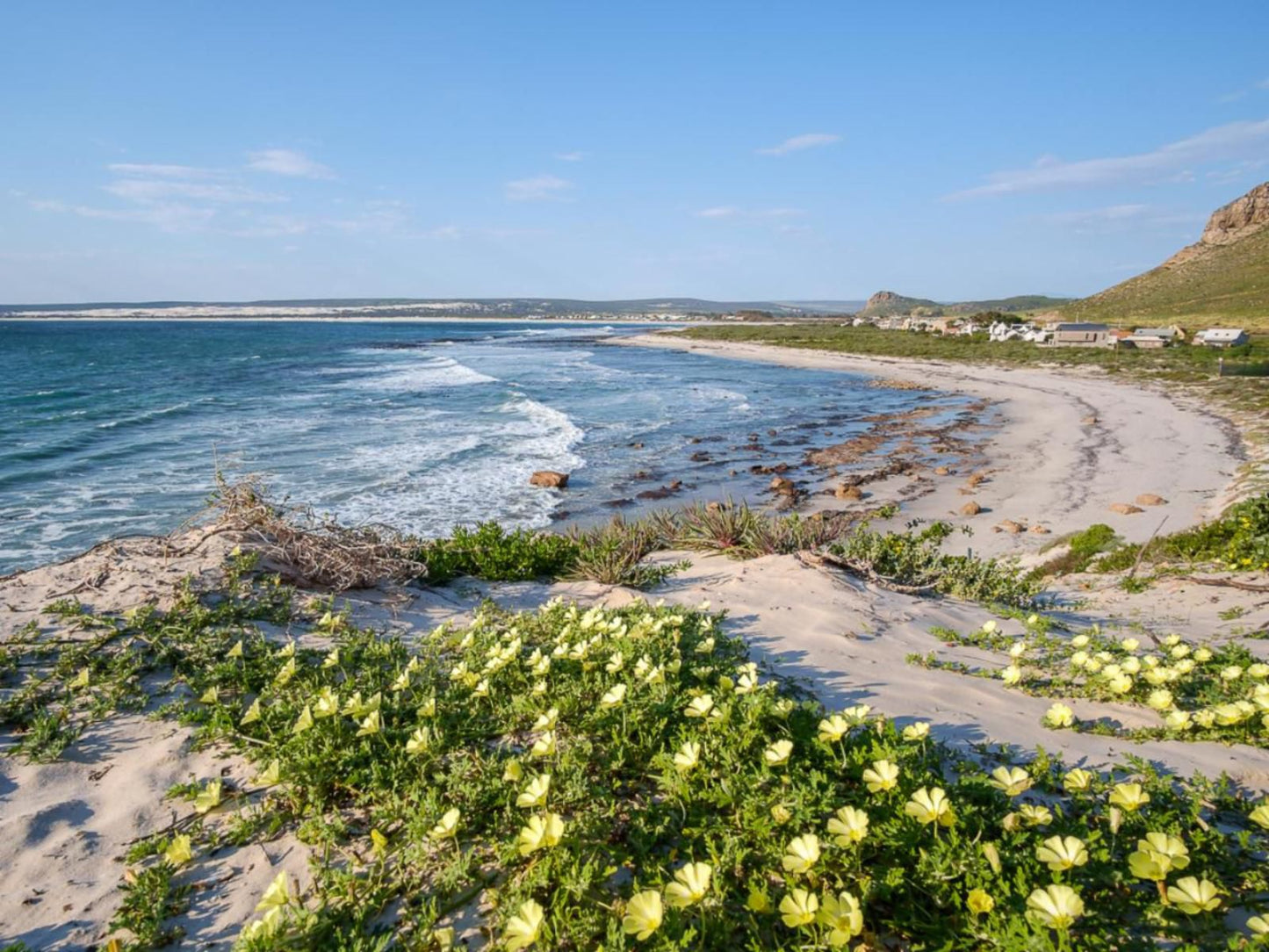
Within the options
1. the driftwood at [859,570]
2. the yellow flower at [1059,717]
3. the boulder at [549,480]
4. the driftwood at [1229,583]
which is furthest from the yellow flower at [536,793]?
the boulder at [549,480]

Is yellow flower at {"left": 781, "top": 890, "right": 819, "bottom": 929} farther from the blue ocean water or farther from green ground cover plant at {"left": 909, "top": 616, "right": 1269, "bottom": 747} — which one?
the blue ocean water

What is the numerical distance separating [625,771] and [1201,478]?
55.6 feet

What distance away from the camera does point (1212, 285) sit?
75188mm

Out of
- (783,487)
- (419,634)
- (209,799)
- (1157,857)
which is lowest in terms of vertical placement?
(783,487)

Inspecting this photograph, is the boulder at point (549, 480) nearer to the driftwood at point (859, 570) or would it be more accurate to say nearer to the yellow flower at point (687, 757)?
the driftwood at point (859, 570)

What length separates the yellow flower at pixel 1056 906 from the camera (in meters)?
1.74

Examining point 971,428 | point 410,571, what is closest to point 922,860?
point 410,571

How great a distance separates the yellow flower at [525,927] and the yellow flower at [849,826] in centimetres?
91

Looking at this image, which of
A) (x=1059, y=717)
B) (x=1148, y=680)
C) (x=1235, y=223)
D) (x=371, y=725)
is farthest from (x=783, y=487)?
(x=1235, y=223)

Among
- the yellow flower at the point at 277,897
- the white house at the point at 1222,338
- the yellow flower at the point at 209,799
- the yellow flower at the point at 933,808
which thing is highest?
the white house at the point at 1222,338

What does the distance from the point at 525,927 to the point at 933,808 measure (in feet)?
4.22

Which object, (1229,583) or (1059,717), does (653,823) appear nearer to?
(1059,717)

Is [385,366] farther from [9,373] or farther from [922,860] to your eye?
[922,860]

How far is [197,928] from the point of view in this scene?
2.24 metres
